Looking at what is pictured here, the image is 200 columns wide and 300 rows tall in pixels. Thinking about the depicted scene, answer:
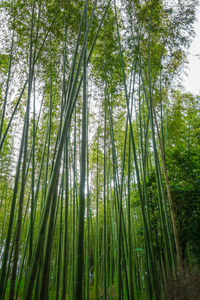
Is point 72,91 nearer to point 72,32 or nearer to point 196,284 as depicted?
point 72,32

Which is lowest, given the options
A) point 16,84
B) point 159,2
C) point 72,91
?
point 72,91

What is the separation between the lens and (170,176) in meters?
4.61

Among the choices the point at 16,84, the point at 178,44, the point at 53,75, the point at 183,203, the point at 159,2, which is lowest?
the point at 183,203

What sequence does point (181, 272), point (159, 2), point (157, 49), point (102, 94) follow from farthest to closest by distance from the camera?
point (102, 94) → point (157, 49) → point (159, 2) → point (181, 272)

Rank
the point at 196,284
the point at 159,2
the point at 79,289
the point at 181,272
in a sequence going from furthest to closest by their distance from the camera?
the point at 159,2 → the point at 181,272 → the point at 196,284 → the point at 79,289

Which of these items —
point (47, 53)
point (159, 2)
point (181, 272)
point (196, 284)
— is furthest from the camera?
point (159, 2)

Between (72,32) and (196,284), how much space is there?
150 inches

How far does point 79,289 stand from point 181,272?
1582 mm

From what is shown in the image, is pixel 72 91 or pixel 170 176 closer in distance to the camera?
pixel 72 91

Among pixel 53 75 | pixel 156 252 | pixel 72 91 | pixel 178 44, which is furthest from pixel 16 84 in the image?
pixel 156 252

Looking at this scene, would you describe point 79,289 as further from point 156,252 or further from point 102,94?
point 102,94

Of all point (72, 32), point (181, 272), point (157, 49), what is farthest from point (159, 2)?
point (181, 272)

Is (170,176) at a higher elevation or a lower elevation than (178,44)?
lower

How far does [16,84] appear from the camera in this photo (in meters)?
4.15
